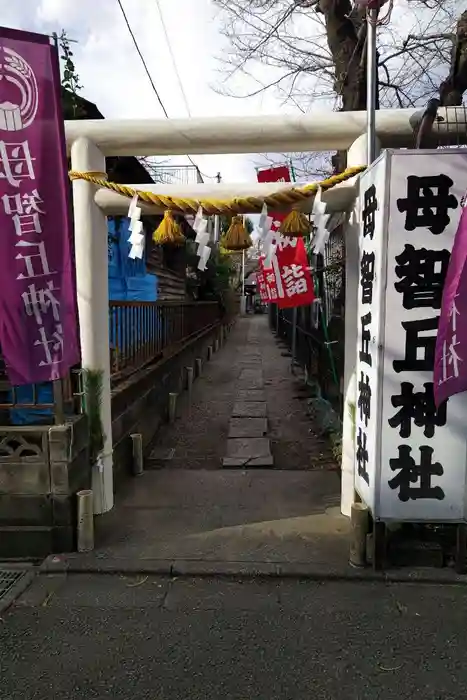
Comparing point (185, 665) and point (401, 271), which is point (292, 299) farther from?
point (185, 665)

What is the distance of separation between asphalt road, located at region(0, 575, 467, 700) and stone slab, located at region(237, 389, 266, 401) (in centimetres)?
736

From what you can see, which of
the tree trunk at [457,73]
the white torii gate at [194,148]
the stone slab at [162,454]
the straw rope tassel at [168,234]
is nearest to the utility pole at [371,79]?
the white torii gate at [194,148]

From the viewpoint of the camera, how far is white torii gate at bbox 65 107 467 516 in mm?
4824

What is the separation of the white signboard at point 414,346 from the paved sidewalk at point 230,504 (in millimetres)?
956

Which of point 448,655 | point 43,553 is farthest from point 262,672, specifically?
point 43,553

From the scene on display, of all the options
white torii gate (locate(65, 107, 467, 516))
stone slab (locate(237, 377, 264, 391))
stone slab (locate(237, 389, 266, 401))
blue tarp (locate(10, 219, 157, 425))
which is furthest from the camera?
stone slab (locate(237, 377, 264, 391))

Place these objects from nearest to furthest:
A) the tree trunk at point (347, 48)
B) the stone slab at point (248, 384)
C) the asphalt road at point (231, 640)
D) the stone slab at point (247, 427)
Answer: the asphalt road at point (231, 640), the stone slab at point (247, 427), the tree trunk at point (347, 48), the stone slab at point (248, 384)

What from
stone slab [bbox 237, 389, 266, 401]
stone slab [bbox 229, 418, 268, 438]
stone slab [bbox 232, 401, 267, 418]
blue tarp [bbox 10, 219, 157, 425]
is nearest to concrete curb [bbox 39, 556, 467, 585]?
blue tarp [bbox 10, 219, 157, 425]

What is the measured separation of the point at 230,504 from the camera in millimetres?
5727

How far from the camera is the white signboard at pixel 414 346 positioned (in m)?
3.91

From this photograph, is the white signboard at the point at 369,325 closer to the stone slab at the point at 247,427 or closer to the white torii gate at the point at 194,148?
the white torii gate at the point at 194,148

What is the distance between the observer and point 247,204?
469cm

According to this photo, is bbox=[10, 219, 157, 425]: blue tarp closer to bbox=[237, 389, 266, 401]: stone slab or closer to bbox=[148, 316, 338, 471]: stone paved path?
bbox=[148, 316, 338, 471]: stone paved path

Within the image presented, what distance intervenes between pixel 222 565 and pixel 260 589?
438 mm
